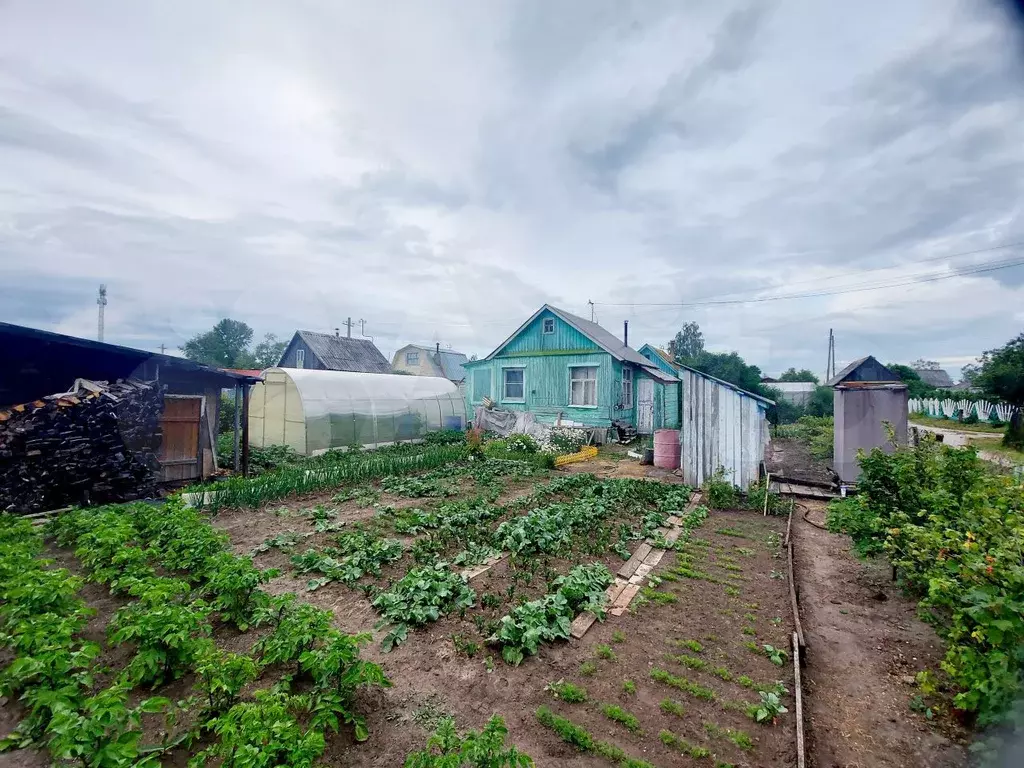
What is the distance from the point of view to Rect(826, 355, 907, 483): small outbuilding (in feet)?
28.7

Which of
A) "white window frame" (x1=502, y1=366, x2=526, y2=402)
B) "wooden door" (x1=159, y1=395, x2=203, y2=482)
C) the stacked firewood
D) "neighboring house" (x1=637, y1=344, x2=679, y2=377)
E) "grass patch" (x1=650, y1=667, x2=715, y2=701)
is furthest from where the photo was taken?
"neighboring house" (x1=637, y1=344, x2=679, y2=377)

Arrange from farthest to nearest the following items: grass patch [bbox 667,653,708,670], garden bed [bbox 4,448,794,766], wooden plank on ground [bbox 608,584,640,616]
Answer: wooden plank on ground [bbox 608,584,640,616], grass patch [bbox 667,653,708,670], garden bed [bbox 4,448,794,766]

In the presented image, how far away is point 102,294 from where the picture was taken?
32.9m

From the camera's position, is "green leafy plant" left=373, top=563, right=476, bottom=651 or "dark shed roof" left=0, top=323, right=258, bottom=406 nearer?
"green leafy plant" left=373, top=563, right=476, bottom=651

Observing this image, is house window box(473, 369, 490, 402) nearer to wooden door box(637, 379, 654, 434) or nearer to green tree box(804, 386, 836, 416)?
wooden door box(637, 379, 654, 434)

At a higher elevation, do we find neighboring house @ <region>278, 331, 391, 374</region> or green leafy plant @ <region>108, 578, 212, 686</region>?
neighboring house @ <region>278, 331, 391, 374</region>

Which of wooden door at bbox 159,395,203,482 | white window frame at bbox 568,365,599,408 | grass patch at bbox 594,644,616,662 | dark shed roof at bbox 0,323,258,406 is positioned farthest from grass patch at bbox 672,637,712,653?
white window frame at bbox 568,365,599,408

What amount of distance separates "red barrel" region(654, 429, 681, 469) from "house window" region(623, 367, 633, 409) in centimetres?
603

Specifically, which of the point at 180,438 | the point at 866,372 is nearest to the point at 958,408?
the point at 866,372

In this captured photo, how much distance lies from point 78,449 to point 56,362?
249cm

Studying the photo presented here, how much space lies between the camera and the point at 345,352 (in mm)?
36250

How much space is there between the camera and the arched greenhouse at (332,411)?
14.6 metres

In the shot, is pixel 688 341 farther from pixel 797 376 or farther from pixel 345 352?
pixel 345 352

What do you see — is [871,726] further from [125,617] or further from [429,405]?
[429,405]
